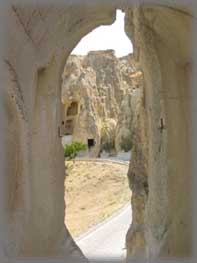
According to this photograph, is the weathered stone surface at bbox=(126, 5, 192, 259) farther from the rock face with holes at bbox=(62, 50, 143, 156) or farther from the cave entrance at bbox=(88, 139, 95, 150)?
the cave entrance at bbox=(88, 139, 95, 150)

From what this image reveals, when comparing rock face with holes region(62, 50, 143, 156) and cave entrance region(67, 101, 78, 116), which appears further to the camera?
cave entrance region(67, 101, 78, 116)

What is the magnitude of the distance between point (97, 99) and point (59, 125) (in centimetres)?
1726

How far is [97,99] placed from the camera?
872 inches

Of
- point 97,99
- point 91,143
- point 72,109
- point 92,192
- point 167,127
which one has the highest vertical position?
point 97,99

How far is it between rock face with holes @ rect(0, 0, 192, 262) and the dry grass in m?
3.97

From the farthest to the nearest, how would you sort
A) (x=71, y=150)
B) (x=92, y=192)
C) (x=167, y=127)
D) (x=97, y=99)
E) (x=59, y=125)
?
(x=97, y=99), (x=71, y=150), (x=92, y=192), (x=59, y=125), (x=167, y=127)

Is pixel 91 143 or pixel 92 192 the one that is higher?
pixel 91 143

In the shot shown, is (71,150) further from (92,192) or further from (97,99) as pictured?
(97,99)

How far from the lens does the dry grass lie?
1003cm

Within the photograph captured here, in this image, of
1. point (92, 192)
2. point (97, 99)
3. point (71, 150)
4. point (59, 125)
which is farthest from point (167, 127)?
point (97, 99)

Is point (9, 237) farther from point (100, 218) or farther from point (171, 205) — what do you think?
point (100, 218)

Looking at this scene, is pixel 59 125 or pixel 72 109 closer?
pixel 59 125

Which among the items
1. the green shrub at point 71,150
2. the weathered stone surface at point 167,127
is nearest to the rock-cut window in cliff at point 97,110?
the green shrub at point 71,150

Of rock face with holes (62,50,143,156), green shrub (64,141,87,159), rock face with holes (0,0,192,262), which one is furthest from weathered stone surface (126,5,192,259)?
rock face with holes (62,50,143,156)
